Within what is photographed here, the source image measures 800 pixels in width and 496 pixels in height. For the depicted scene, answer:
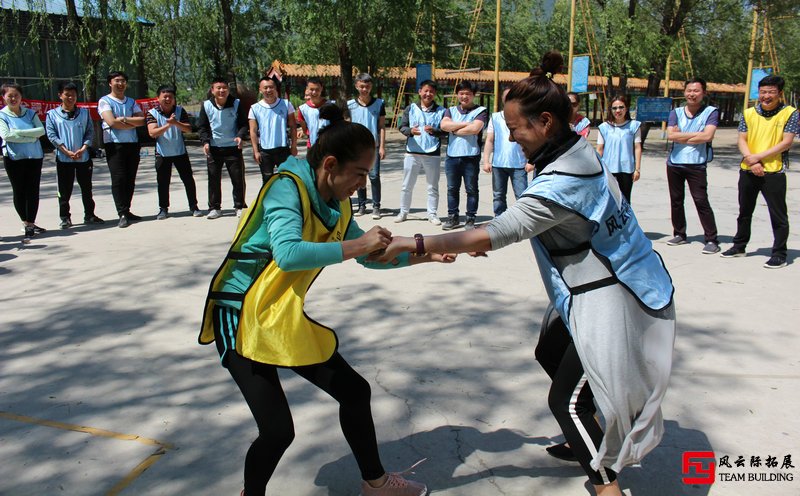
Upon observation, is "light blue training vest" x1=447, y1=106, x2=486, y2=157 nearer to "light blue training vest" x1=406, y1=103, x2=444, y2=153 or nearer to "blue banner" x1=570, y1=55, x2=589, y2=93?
Answer: "light blue training vest" x1=406, y1=103, x2=444, y2=153

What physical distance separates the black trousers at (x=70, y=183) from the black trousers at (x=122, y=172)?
31cm

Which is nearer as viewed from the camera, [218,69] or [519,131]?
[519,131]

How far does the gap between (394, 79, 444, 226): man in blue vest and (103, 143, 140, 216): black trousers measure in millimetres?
3730

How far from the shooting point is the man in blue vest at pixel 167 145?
9500 mm

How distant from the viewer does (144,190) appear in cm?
1238

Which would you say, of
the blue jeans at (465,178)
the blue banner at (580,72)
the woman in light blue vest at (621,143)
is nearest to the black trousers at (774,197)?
the woman in light blue vest at (621,143)

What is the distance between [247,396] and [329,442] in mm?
973

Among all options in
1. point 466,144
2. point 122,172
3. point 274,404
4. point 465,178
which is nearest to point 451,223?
point 465,178

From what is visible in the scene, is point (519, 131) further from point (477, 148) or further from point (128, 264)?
point (477, 148)

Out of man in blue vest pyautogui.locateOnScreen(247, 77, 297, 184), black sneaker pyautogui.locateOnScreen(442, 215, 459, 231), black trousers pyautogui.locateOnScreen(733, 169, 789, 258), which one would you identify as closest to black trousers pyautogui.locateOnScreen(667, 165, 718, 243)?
black trousers pyautogui.locateOnScreen(733, 169, 789, 258)

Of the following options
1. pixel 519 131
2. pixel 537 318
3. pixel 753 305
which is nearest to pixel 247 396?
pixel 519 131

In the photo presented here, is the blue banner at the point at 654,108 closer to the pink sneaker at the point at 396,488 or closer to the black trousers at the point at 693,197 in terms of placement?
the black trousers at the point at 693,197

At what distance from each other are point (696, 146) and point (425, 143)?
327cm

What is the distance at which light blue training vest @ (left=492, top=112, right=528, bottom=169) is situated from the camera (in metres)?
8.12
